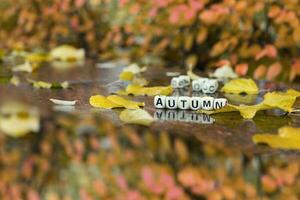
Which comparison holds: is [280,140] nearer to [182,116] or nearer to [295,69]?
[182,116]

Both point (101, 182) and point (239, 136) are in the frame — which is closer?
point (239, 136)

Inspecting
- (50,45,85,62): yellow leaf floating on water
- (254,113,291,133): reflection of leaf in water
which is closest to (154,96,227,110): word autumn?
(254,113,291,133): reflection of leaf in water

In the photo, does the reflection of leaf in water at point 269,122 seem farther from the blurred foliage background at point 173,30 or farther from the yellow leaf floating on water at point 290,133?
the blurred foliage background at point 173,30

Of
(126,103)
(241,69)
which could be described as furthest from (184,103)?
(241,69)

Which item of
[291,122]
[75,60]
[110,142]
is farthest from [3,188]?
[291,122]

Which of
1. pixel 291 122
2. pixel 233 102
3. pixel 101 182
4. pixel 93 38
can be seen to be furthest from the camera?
pixel 93 38

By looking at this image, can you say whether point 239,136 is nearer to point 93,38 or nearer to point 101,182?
point 101,182

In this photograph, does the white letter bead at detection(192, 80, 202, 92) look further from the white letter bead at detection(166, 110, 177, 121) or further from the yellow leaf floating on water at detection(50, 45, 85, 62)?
the yellow leaf floating on water at detection(50, 45, 85, 62)
